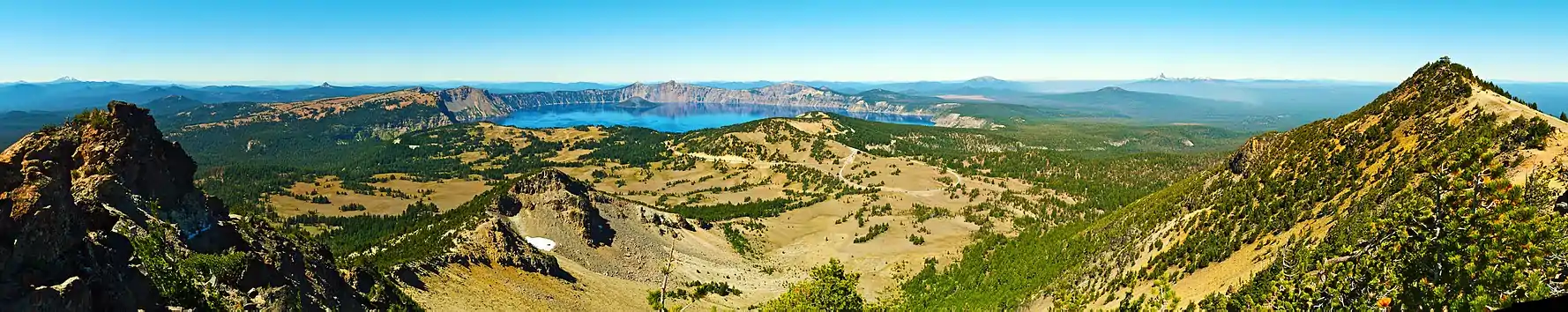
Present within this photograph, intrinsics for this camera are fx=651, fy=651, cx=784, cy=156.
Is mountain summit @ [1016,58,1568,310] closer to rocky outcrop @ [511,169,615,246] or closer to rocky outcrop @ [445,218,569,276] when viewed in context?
rocky outcrop @ [445,218,569,276]

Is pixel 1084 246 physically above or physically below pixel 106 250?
below

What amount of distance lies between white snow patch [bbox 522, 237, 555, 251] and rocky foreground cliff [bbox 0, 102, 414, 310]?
24.4m

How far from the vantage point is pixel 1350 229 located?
2448cm

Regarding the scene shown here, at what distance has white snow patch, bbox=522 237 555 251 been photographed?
189ft

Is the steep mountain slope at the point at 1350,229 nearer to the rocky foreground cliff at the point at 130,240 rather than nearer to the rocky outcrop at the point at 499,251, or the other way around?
the rocky outcrop at the point at 499,251

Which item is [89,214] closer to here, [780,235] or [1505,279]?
[1505,279]

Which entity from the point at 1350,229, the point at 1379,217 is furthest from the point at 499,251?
the point at 1379,217

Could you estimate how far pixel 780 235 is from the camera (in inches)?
3588

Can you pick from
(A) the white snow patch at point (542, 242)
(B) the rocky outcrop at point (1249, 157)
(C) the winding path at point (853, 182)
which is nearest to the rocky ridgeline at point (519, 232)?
(A) the white snow patch at point (542, 242)

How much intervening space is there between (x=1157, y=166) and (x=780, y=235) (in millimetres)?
94066

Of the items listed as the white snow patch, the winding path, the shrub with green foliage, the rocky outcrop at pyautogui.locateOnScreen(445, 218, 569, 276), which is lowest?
the winding path

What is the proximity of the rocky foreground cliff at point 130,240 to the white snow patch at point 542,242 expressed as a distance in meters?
24.4

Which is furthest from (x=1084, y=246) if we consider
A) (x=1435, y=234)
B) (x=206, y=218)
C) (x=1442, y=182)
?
(x=206, y=218)

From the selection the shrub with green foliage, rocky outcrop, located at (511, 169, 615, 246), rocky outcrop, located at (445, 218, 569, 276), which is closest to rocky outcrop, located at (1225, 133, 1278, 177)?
the shrub with green foliage
